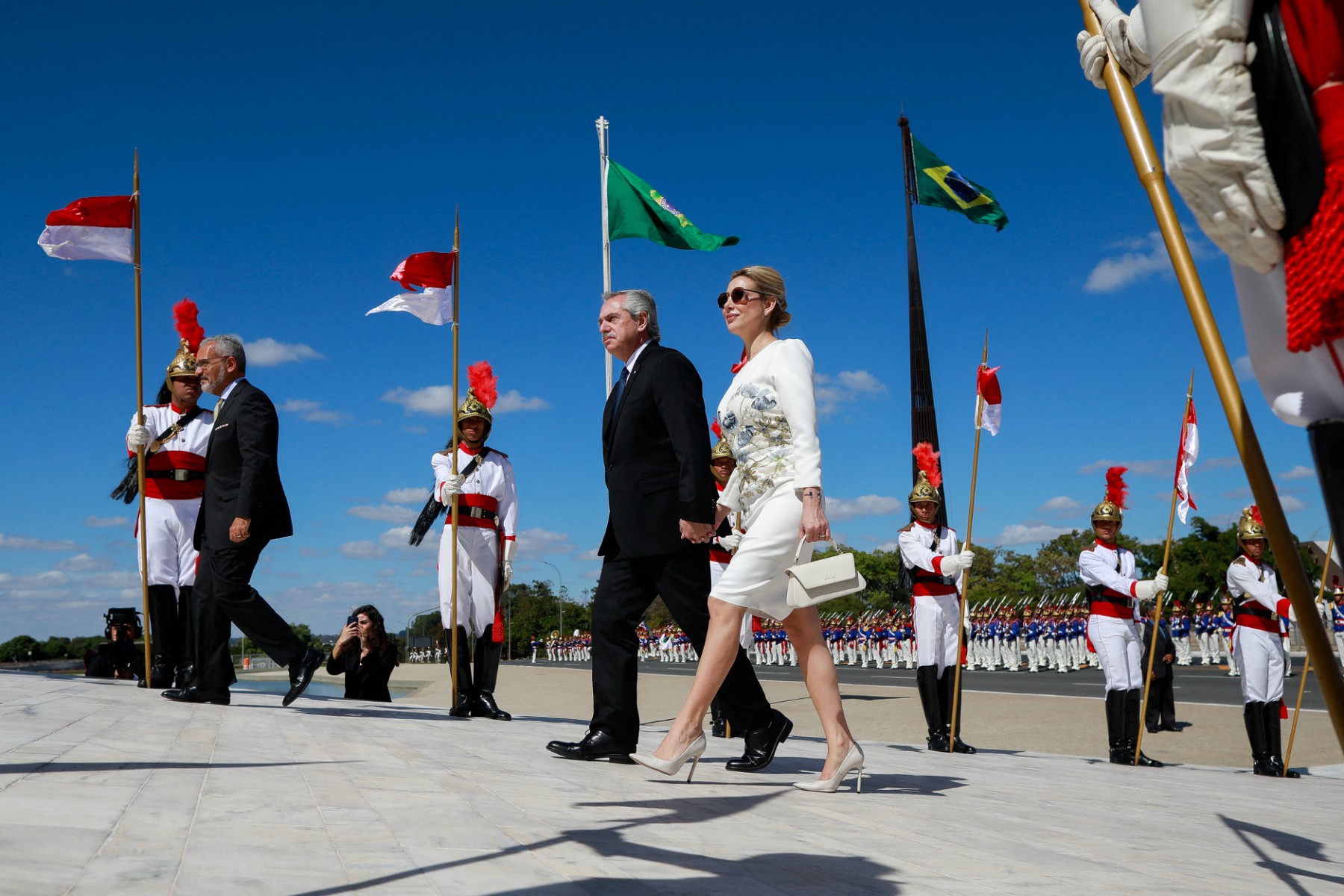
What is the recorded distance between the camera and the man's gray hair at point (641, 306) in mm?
5656

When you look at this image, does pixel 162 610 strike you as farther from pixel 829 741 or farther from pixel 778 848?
pixel 778 848

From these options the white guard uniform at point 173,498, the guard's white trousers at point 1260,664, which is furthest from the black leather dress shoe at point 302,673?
the guard's white trousers at point 1260,664

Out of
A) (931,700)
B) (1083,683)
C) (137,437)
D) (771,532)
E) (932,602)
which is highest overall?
(137,437)

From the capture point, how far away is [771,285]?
4.91 meters

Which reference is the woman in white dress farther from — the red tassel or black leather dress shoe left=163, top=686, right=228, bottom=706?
black leather dress shoe left=163, top=686, right=228, bottom=706

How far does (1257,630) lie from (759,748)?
5439 mm

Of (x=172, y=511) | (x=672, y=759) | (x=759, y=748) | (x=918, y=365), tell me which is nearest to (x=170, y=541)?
(x=172, y=511)

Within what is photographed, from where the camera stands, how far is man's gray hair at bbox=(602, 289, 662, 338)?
566cm

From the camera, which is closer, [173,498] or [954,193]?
[173,498]

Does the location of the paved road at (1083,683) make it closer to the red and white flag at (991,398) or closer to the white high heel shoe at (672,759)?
the red and white flag at (991,398)

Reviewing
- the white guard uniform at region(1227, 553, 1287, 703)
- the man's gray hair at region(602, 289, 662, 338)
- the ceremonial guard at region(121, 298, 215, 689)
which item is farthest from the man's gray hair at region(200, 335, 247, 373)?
the white guard uniform at region(1227, 553, 1287, 703)

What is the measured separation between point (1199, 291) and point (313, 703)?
7.46 metres

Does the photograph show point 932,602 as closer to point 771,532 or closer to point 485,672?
point 485,672

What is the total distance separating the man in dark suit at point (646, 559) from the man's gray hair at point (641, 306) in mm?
184
